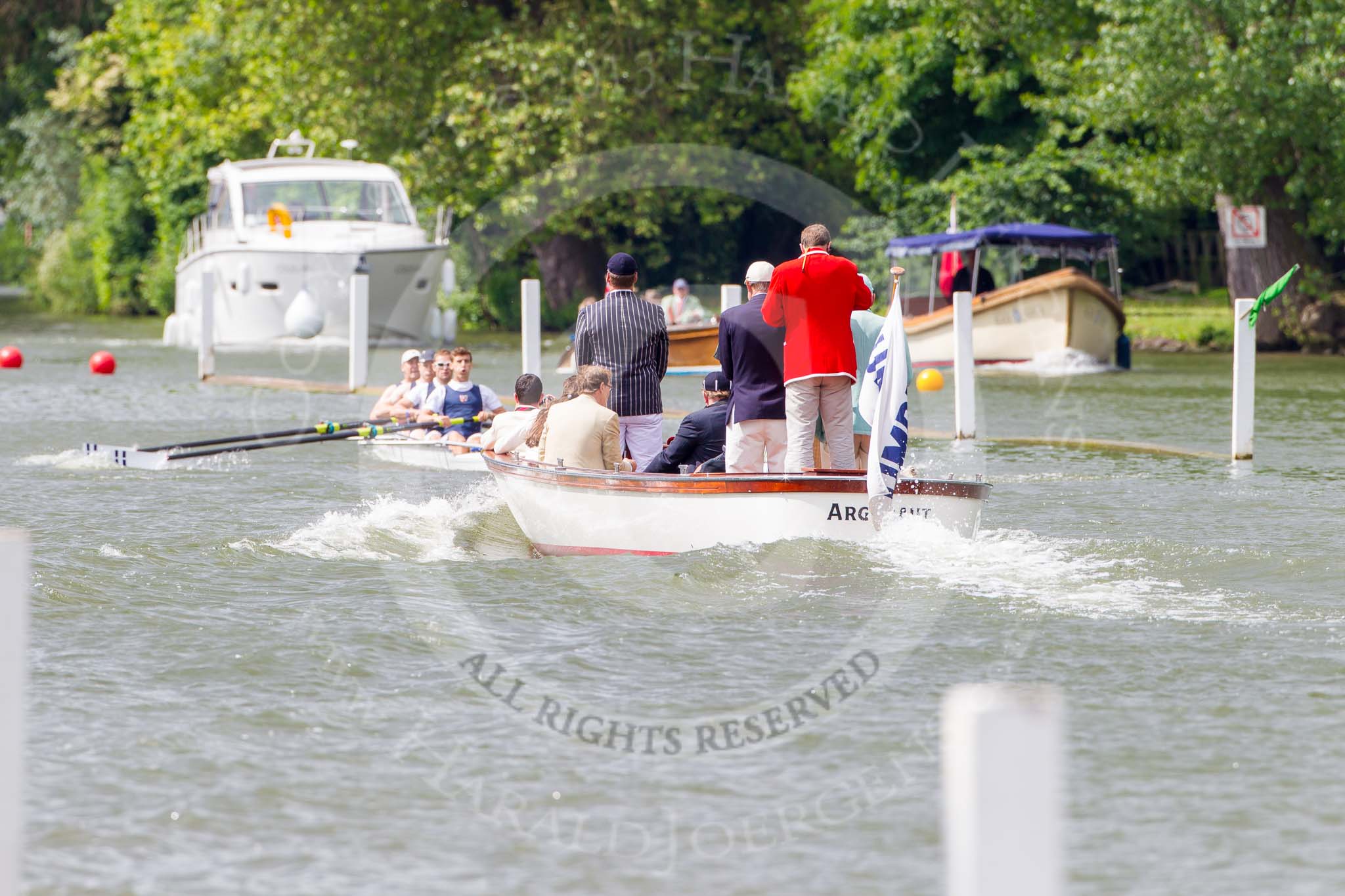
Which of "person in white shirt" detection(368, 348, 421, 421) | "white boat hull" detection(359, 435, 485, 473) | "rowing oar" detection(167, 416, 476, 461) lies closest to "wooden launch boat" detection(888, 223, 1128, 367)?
"person in white shirt" detection(368, 348, 421, 421)

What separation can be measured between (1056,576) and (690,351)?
16621mm

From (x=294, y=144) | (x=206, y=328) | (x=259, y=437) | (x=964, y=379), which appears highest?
(x=294, y=144)

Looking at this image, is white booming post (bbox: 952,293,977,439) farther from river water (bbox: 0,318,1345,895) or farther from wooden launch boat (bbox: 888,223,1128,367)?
wooden launch boat (bbox: 888,223,1128,367)

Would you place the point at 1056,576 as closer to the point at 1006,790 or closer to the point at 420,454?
the point at 1006,790

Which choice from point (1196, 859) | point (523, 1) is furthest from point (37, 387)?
point (1196, 859)

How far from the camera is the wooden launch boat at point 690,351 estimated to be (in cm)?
2652

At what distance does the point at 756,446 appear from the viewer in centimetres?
1120

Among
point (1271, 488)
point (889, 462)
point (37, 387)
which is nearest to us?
point (889, 462)

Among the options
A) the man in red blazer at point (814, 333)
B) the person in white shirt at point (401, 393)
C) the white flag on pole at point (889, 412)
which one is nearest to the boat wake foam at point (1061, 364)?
the person in white shirt at point (401, 393)

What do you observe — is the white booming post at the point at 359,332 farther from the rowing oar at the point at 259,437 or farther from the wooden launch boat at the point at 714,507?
the wooden launch boat at the point at 714,507

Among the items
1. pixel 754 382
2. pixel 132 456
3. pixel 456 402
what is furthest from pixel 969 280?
pixel 754 382

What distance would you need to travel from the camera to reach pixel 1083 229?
3488 cm

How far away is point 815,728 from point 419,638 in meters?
2.43

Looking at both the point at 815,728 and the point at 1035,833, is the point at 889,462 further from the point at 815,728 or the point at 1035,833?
the point at 1035,833
